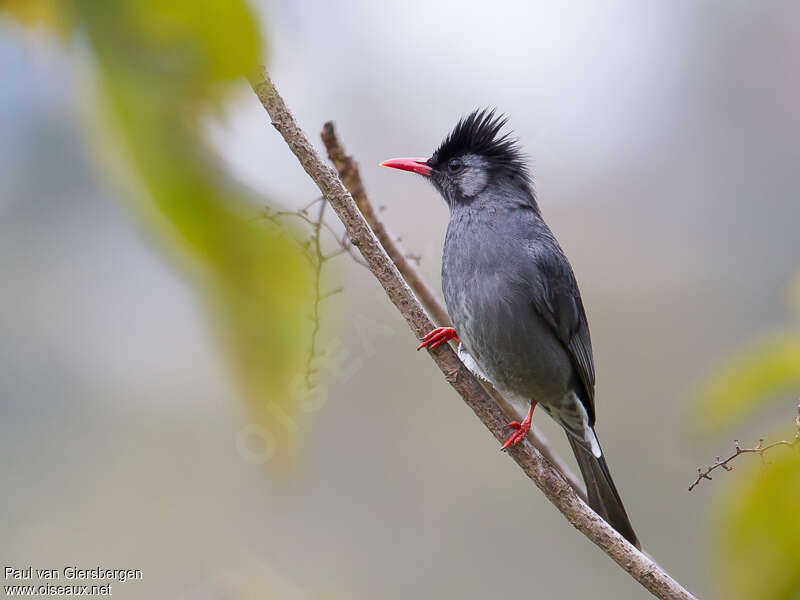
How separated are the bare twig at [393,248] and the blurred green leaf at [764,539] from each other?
71.6 inches

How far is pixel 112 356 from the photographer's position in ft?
7.50

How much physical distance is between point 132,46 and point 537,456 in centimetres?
240

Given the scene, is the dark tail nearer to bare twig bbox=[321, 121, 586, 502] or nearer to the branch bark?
bare twig bbox=[321, 121, 586, 502]

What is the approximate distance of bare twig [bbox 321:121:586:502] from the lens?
3.02 meters

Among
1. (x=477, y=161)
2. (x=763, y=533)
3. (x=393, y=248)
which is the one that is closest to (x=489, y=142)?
(x=477, y=161)

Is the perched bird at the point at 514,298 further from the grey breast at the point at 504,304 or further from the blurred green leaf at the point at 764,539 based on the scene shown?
the blurred green leaf at the point at 764,539

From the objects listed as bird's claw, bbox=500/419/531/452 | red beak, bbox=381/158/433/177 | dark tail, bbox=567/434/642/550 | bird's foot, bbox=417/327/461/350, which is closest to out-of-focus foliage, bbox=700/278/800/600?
bird's claw, bbox=500/419/531/452

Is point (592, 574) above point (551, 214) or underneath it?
underneath

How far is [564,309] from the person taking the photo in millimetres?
3754

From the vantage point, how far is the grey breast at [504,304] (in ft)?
11.8

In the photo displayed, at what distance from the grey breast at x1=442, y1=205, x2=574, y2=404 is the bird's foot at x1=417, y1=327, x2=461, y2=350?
45 mm

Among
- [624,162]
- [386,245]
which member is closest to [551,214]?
[624,162]

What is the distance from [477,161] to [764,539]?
9.92 feet

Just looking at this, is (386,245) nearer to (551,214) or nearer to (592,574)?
(592,574)
